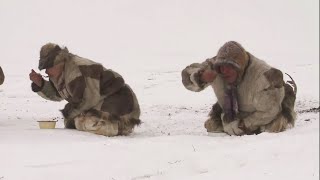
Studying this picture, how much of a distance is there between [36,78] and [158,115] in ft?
6.43

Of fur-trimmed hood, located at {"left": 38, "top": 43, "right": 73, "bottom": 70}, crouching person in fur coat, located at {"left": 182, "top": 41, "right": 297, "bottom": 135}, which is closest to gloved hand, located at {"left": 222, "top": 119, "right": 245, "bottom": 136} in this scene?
crouching person in fur coat, located at {"left": 182, "top": 41, "right": 297, "bottom": 135}

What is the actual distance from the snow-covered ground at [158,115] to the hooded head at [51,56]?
0.65m

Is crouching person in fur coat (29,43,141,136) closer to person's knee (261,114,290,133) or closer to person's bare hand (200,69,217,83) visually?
person's bare hand (200,69,217,83)

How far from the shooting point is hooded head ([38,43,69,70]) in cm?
521

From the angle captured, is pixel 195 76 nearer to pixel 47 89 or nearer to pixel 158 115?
pixel 47 89

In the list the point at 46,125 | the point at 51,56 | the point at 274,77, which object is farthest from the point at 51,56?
the point at 274,77

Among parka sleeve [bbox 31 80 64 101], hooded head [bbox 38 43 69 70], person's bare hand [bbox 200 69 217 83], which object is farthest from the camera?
parka sleeve [bbox 31 80 64 101]

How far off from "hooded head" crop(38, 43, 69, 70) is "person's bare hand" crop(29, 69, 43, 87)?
0.34 meters

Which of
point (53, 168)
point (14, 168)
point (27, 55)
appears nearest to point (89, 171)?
point (53, 168)

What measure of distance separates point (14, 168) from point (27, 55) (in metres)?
19.0

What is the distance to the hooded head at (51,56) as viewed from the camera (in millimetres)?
5215

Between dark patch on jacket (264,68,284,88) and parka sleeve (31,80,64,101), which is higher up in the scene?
dark patch on jacket (264,68,284,88)

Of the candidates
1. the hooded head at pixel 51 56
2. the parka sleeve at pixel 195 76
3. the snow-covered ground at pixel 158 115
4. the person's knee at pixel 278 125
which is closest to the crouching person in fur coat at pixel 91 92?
the hooded head at pixel 51 56

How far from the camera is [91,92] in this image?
17.2 ft
